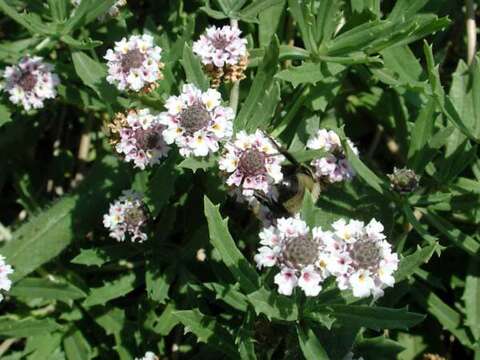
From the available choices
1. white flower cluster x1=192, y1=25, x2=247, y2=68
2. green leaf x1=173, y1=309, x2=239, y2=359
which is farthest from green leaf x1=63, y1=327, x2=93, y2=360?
white flower cluster x1=192, y1=25, x2=247, y2=68

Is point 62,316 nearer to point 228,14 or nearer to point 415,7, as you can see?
point 228,14

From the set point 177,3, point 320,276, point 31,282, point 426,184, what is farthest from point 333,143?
point 31,282

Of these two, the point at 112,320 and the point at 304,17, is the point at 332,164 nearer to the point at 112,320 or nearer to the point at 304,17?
the point at 304,17

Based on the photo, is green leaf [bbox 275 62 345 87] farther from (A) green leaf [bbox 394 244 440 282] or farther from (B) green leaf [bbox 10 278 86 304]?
(B) green leaf [bbox 10 278 86 304]

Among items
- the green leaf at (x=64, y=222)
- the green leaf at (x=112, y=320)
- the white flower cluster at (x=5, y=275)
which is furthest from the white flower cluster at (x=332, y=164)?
the white flower cluster at (x=5, y=275)

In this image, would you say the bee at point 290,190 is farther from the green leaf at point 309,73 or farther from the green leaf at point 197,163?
the green leaf at point 309,73
